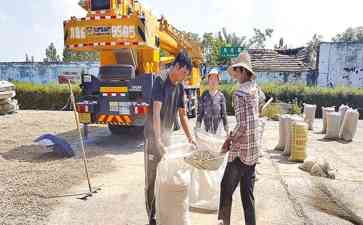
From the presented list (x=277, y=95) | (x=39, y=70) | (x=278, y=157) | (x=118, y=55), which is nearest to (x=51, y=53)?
(x=39, y=70)

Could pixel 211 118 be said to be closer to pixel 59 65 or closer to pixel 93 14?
pixel 93 14

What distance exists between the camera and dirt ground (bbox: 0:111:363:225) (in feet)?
11.8

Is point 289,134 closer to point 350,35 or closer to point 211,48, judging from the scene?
point 211,48

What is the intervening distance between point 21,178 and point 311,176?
456 centimetres

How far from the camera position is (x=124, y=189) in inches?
178

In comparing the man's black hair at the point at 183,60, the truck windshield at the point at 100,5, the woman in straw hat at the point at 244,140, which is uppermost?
the truck windshield at the point at 100,5

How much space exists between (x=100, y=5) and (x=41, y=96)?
10.8m

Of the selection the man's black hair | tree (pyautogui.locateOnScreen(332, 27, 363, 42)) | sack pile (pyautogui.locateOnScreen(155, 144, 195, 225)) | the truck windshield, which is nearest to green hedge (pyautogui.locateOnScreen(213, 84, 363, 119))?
the truck windshield

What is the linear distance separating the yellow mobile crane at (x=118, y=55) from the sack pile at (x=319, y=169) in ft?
11.1

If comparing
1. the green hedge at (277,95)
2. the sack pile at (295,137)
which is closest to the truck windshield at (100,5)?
the sack pile at (295,137)

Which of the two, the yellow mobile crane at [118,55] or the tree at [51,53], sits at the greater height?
the tree at [51,53]

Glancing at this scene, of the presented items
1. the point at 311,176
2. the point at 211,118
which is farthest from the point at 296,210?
the point at 211,118

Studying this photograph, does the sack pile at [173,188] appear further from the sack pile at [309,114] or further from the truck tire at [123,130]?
the sack pile at [309,114]

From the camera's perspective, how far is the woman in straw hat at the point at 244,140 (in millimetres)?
2822
